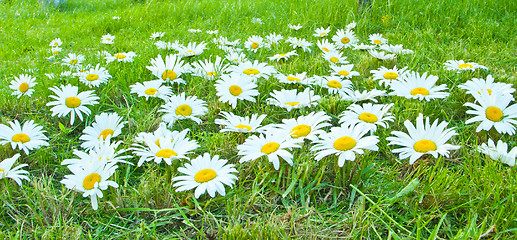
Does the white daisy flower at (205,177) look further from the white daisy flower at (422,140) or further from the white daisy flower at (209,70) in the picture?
the white daisy flower at (209,70)

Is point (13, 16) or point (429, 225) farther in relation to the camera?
point (13, 16)

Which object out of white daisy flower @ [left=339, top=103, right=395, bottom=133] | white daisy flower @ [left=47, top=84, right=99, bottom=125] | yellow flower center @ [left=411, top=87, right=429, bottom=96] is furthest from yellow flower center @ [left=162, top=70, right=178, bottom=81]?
yellow flower center @ [left=411, top=87, right=429, bottom=96]

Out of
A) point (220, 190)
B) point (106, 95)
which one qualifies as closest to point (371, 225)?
point (220, 190)

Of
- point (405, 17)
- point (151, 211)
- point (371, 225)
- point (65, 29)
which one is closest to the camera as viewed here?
point (371, 225)

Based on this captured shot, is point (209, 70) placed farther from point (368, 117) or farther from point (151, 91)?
point (368, 117)

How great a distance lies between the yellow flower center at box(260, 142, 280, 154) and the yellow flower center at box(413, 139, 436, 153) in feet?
1.80

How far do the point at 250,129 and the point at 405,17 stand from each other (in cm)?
279

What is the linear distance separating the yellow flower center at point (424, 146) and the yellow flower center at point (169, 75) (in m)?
1.47

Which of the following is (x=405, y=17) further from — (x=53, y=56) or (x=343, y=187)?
(x=53, y=56)

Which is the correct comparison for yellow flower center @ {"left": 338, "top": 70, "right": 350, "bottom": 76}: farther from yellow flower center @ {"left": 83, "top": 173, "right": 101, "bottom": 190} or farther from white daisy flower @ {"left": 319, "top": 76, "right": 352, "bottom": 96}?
yellow flower center @ {"left": 83, "top": 173, "right": 101, "bottom": 190}

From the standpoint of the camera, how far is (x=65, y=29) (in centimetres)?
474

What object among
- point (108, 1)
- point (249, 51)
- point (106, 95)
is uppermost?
point (108, 1)

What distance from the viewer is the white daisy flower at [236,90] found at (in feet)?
6.51

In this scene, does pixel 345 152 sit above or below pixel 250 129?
below
